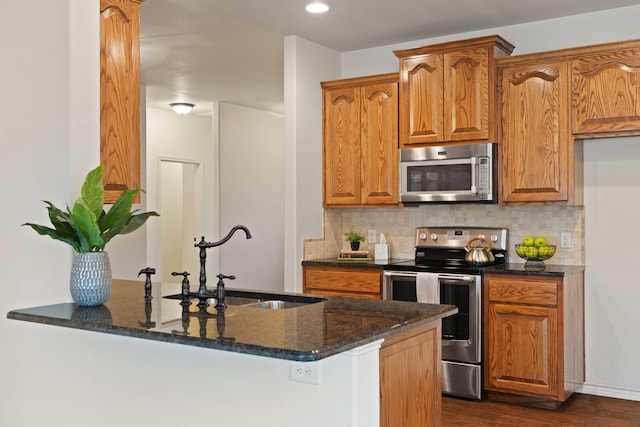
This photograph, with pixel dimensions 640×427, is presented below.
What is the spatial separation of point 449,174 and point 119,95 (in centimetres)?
238

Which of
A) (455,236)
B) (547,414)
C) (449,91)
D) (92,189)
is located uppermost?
(449,91)

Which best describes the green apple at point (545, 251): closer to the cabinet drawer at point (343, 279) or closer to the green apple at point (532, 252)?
the green apple at point (532, 252)

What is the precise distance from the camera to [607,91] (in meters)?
4.17

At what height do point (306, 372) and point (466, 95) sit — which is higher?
point (466, 95)

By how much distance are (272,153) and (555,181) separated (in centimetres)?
496

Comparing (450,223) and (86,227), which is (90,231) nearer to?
(86,227)

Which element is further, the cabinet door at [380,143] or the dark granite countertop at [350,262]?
the cabinet door at [380,143]

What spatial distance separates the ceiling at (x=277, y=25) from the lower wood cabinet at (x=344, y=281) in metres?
1.80

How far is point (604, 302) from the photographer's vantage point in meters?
4.49

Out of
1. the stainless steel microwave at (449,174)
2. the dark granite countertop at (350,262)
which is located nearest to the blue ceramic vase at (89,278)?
the dark granite countertop at (350,262)

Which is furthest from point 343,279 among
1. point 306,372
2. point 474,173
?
point 306,372

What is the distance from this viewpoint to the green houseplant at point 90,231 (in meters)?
2.54

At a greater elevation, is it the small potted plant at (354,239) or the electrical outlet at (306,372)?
the small potted plant at (354,239)

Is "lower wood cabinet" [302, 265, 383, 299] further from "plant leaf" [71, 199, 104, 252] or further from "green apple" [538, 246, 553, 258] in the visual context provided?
"plant leaf" [71, 199, 104, 252]
